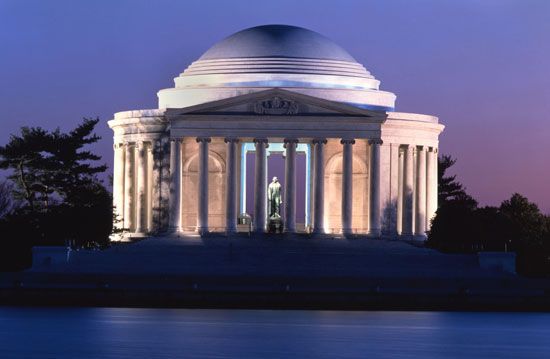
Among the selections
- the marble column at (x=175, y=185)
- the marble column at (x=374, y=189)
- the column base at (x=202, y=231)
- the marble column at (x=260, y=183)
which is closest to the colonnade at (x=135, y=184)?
the marble column at (x=175, y=185)

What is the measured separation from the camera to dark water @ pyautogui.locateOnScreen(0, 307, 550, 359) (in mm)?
83000

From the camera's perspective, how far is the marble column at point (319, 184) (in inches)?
6009

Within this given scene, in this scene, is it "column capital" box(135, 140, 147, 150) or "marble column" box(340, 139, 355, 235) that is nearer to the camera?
"marble column" box(340, 139, 355, 235)

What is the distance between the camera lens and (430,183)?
543 ft

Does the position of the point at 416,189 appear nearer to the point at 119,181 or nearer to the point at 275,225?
the point at 275,225

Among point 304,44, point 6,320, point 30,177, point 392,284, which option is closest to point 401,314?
point 392,284

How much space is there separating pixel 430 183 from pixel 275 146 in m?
12.9

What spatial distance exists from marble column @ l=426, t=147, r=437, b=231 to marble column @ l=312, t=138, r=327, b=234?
13.8m

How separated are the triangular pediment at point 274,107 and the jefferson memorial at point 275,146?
74 mm

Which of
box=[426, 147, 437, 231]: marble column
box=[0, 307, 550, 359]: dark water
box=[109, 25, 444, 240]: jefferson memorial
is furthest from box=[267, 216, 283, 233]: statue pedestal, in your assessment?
box=[0, 307, 550, 359]: dark water

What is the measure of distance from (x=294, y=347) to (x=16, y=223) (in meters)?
63.2

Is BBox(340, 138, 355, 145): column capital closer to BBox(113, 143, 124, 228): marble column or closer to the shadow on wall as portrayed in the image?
the shadow on wall

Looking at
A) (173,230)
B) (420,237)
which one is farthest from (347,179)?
(173,230)

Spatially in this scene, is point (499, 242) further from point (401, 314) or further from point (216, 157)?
point (401, 314)
